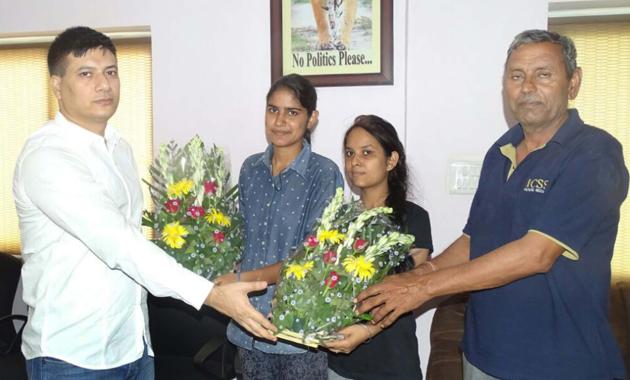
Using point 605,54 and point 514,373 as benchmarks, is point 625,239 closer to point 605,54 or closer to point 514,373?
point 605,54

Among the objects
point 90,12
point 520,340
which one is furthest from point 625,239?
point 90,12

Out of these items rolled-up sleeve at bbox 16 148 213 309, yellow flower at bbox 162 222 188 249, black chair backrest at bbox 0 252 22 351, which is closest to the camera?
rolled-up sleeve at bbox 16 148 213 309

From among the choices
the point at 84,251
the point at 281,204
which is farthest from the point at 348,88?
the point at 84,251

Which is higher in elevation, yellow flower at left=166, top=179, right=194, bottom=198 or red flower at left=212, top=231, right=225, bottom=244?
yellow flower at left=166, top=179, right=194, bottom=198

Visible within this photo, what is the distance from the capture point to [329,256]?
5.46 feet

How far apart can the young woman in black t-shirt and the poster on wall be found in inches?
29.8

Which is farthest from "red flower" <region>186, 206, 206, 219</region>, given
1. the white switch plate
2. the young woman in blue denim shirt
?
the white switch plate

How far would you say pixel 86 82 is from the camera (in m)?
1.63

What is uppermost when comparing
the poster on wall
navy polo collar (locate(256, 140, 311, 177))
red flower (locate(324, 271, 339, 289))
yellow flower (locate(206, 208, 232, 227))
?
the poster on wall

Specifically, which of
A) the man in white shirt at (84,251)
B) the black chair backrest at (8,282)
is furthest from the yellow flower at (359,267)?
the black chair backrest at (8,282)

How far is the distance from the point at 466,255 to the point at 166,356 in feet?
5.21

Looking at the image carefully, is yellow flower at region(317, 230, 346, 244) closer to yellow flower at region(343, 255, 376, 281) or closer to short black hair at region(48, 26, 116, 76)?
yellow flower at region(343, 255, 376, 281)

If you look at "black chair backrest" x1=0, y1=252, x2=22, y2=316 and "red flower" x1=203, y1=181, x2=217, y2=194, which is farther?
"black chair backrest" x1=0, y1=252, x2=22, y2=316

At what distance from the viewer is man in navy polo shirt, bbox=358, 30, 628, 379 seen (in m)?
1.54
